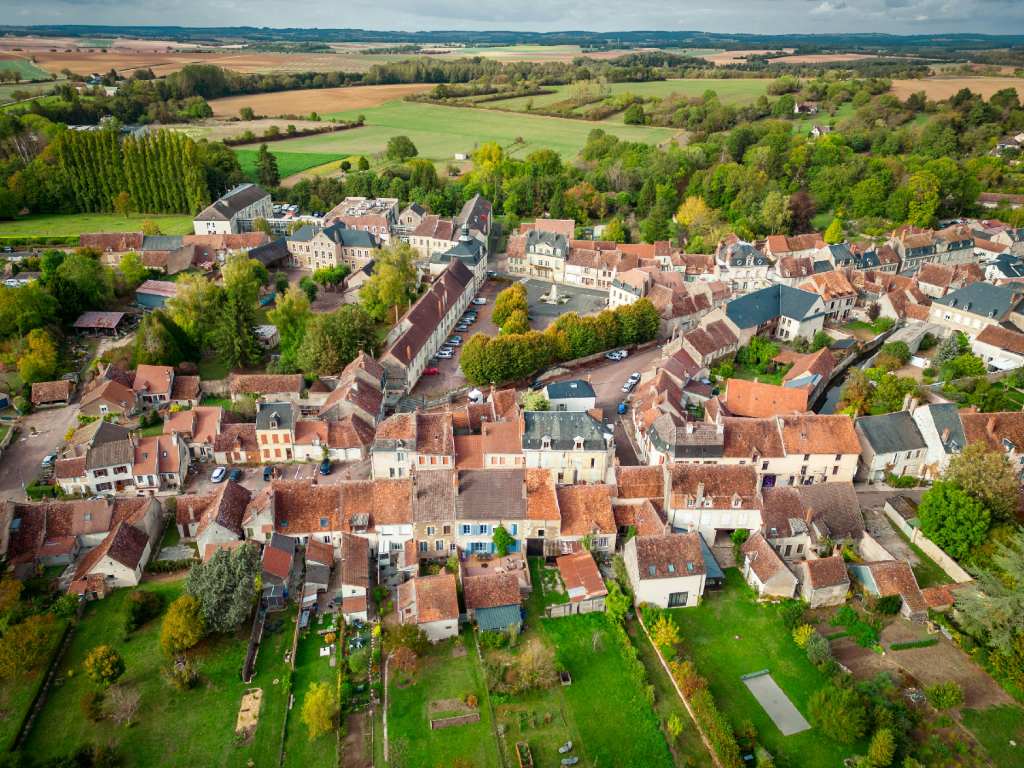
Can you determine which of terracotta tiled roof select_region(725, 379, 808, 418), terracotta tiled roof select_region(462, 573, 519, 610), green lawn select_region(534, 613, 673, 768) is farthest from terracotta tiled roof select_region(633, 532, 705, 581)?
terracotta tiled roof select_region(725, 379, 808, 418)

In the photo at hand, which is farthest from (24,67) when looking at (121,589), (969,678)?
(969,678)

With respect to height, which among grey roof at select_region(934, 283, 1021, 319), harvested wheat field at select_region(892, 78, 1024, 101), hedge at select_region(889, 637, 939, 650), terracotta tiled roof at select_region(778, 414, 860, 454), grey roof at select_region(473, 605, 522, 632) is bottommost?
hedge at select_region(889, 637, 939, 650)

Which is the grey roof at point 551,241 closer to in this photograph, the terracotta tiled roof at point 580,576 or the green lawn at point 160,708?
the terracotta tiled roof at point 580,576

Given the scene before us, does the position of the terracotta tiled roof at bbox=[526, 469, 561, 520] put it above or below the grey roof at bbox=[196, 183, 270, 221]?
below

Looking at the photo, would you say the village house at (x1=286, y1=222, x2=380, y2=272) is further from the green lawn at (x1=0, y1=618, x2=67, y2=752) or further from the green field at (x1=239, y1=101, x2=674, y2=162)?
the green lawn at (x1=0, y1=618, x2=67, y2=752)

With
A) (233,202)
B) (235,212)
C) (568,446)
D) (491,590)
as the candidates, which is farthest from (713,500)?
(233,202)

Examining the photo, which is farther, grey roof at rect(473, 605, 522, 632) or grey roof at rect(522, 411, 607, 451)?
grey roof at rect(522, 411, 607, 451)

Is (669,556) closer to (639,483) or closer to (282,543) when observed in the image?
(639,483)

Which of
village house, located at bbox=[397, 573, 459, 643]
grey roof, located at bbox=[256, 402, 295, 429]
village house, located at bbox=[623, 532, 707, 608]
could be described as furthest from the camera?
grey roof, located at bbox=[256, 402, 295, 429]
